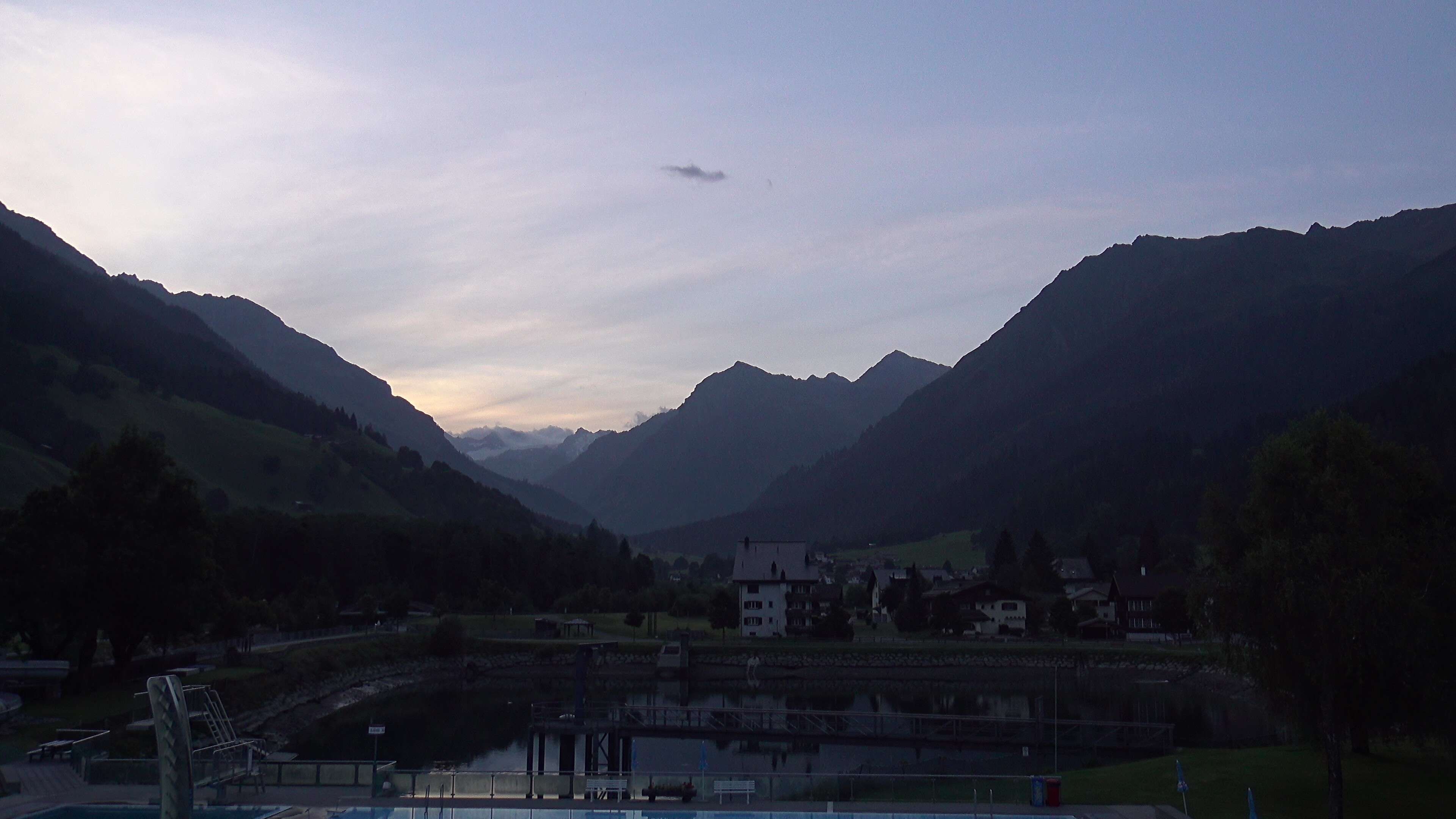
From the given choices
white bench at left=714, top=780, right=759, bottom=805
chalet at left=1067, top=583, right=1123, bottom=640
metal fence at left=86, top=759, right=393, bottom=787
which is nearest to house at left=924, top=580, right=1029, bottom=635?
chalet at left=1067, top=583, right=1123, bottom=640

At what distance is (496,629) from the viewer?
3703 inches

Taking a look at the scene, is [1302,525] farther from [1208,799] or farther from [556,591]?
[556,591]

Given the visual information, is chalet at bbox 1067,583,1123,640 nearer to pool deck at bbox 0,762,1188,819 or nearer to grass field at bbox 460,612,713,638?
grass field at bbox 460,612,713,638

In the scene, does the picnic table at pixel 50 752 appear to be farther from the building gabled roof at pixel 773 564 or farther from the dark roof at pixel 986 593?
the dark roof at pixel 986 593

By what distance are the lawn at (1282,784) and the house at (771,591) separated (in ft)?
210

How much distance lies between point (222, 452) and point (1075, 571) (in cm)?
14090

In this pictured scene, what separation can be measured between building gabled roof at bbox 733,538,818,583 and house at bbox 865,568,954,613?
57.0 feet

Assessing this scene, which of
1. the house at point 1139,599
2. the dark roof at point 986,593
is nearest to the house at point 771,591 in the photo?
the dark roof at point 986,593

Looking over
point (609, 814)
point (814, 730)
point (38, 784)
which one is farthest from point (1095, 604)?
point (38, 784)

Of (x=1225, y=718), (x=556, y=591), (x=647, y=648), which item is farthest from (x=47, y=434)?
(x=1225, y=718)

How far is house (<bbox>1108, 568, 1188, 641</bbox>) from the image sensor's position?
100938 mm

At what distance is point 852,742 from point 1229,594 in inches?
701

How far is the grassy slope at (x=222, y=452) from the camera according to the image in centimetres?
17262

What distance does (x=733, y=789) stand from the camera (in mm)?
27328
